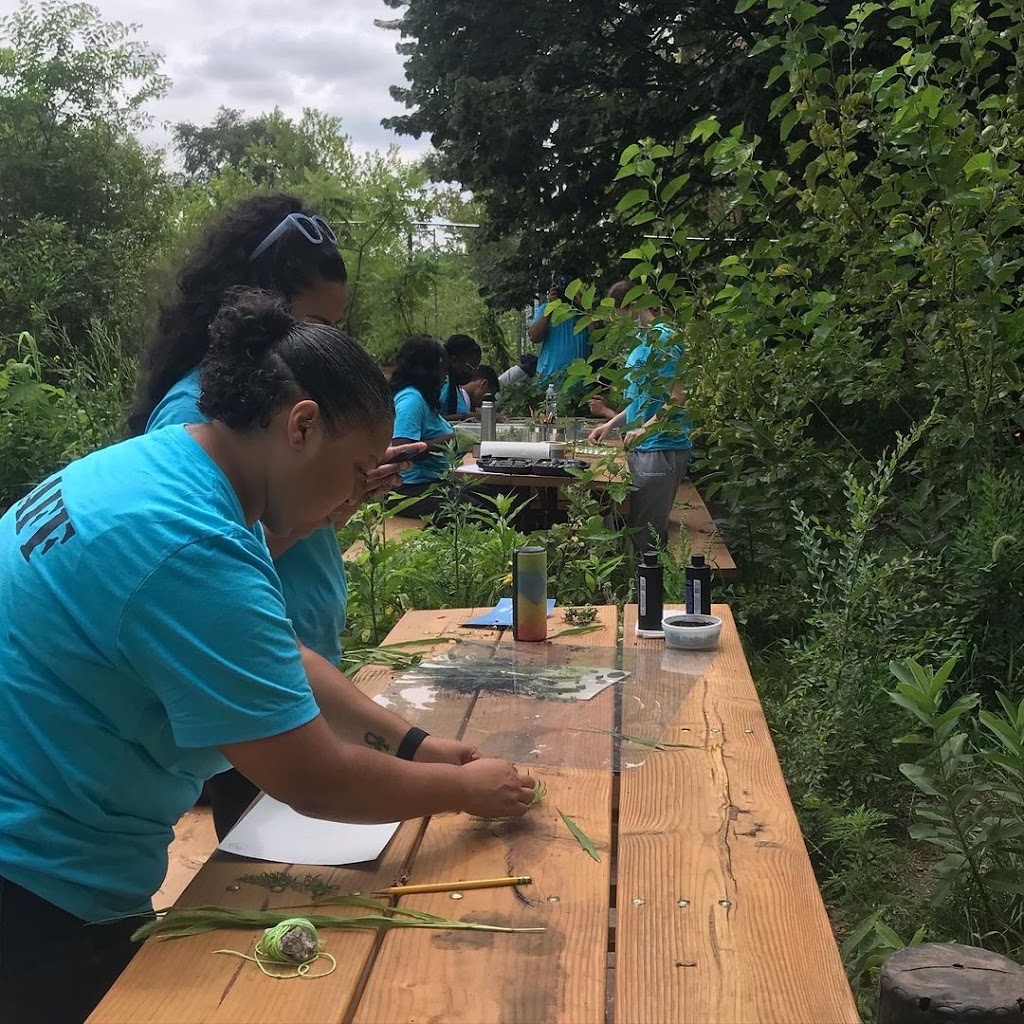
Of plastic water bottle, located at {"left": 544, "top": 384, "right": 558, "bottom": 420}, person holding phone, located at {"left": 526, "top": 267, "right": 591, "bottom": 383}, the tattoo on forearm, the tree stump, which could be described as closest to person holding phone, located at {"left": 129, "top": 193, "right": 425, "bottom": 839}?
the tattoo on forearm

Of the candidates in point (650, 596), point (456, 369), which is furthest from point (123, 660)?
point (456, 369)

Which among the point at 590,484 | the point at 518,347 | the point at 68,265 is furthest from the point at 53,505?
the point at 518,347

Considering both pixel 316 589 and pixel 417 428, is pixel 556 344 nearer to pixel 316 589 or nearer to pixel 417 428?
pixel 417 428

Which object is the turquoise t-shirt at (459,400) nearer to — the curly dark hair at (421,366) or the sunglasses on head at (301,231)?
the curly dark hair at (421,366)

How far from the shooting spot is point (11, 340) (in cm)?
948

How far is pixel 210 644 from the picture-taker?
1.21 meters

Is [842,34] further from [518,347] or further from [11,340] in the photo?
[518,347]

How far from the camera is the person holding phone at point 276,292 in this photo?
2.08 meters

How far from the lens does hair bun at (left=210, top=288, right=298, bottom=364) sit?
1.46 meters

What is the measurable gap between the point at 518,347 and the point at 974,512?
12.3m

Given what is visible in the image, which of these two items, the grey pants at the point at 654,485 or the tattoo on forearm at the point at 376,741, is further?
the grey pants at the point at 654,485

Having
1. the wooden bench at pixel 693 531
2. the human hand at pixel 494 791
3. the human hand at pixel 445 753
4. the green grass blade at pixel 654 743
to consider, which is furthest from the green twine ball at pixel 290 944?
the wooden bench at pixel 693 531

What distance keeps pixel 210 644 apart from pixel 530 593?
1519mm

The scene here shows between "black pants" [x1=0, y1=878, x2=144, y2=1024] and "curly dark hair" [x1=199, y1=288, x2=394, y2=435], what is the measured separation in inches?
26.5
